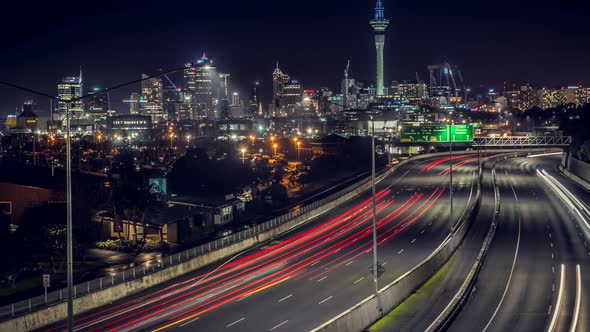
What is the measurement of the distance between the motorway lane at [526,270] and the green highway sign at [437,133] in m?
27.1

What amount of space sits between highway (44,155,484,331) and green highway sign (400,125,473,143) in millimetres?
34316

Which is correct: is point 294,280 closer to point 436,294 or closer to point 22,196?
point 436,294

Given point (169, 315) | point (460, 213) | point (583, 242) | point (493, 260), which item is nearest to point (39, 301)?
point (169, 315)

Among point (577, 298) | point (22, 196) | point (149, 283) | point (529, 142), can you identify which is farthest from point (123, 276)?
point (529, 142)

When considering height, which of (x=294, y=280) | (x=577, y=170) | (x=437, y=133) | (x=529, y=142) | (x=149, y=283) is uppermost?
(x=437, y=133)

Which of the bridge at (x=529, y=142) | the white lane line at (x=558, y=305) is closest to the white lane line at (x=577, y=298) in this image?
the white lane line at (x=558, y=305)

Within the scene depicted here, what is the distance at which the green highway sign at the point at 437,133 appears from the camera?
111m

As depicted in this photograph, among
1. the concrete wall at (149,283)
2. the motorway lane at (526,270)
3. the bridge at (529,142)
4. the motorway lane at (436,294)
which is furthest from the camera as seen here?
the bridge at (529,142)

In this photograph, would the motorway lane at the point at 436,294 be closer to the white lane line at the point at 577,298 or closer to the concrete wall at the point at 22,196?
the white lane line at the point at 577,298

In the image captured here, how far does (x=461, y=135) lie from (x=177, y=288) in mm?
76193

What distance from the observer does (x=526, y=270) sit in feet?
153

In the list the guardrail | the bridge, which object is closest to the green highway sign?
the bridge

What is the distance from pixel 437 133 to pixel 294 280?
238ft

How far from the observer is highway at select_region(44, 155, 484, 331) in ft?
113
